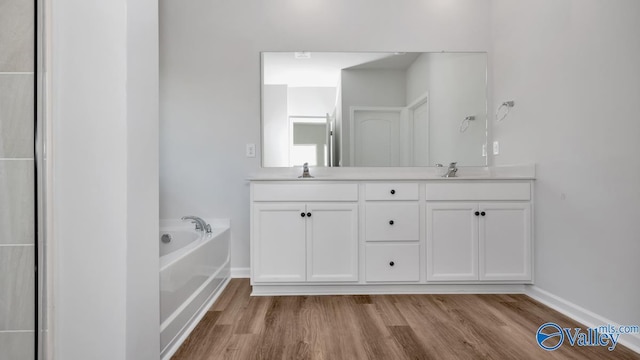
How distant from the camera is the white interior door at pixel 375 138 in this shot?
253cm

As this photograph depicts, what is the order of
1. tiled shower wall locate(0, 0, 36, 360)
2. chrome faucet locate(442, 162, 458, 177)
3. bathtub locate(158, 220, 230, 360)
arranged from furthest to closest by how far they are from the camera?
1. chrome faucet locate(442, 162, 458, 177)
2. bathtub locate(158, 220, 230, 360)
3. tiled shower wall locate(0, 0, 36, 360)

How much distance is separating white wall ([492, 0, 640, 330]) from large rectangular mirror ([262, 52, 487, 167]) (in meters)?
0.40

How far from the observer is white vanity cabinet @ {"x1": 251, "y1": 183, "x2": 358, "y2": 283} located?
206 centimetres

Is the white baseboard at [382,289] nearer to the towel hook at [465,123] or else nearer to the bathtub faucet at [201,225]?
the bathtub faucet at [201,225]

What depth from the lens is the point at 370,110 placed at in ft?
8.33

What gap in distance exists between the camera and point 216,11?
2523mm

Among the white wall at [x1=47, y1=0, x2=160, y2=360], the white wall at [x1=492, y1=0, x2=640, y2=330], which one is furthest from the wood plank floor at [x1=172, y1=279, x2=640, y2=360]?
the white wall at [x1=47, y1=0, x2=160, y2=360]

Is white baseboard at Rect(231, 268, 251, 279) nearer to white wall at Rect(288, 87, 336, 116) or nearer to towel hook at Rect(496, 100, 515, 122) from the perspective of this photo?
white wall at Rect(288, 87, 336, 116)

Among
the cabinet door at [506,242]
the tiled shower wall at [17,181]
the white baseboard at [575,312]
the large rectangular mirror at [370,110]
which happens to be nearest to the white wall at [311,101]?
the large rectangular mirror at [370,110]

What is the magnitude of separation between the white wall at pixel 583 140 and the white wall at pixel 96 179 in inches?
81.1

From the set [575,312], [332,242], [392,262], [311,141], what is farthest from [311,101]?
[575,312]

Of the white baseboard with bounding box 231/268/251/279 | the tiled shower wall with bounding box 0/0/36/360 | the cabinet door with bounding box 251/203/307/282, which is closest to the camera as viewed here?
the tiled shower wall with bounding box 0/0/36/360

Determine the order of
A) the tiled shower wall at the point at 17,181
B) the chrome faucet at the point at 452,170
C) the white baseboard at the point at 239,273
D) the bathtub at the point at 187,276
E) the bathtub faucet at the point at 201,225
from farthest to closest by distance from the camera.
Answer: the white baseboard at the point at 239,273 < the chrome faucet at the point at 452,170 < the bathtub faucet at the point at 201,225 < the bathtub at the point at 187,276 < the tiled shower wall at the point at 17,181

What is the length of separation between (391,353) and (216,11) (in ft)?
8.76
